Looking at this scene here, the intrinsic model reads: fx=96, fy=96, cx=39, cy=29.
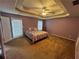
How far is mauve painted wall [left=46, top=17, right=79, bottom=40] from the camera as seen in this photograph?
534 centimetres

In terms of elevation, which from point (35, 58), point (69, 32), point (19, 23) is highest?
point (19, 23)

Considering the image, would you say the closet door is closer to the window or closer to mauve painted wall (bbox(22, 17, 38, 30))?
mauve painted wall (bbox(22, 17, 38, 30))

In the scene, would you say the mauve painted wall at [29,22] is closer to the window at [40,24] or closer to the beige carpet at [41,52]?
the window at [40,24]

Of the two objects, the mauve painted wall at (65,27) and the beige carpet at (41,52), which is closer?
the beige carpet at (41,52)

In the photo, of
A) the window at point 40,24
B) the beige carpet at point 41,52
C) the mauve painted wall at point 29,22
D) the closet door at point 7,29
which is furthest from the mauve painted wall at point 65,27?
the closet door at point 7,29

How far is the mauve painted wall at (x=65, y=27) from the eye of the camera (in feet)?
17.5

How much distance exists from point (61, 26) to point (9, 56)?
454 cm

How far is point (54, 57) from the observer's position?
11.4 ft

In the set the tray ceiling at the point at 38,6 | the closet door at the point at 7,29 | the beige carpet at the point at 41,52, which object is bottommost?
the beige carpet at the point at 41,52

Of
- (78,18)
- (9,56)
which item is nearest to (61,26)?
(78,18)

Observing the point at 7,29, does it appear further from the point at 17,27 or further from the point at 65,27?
the point at 65,27

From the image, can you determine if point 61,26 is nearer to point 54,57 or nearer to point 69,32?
point 69,32

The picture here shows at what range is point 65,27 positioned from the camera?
20.9ft

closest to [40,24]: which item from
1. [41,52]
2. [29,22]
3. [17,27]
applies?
[29,22]
